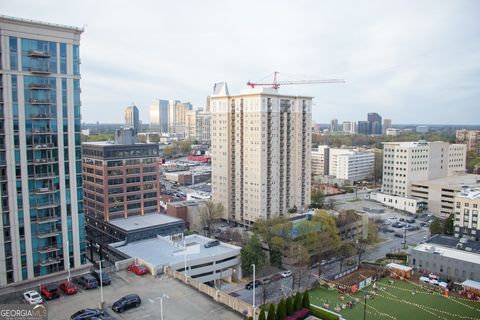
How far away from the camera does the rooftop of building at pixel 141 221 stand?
32.4 metres

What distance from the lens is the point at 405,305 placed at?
2505cm

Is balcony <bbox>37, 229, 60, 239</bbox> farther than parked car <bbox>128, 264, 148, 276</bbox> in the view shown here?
Yes

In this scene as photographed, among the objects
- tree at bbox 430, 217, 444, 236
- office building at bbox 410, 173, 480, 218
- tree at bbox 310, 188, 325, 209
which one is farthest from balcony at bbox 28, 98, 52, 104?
office building at bbox 410, 173, 480, 218

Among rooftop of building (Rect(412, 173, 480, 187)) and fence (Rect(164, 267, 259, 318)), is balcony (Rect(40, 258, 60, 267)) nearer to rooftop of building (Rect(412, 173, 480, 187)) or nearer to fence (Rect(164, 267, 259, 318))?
fence (Rect(164, 267, 259, 318))

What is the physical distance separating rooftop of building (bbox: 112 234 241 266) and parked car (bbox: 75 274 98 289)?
7.70 meters

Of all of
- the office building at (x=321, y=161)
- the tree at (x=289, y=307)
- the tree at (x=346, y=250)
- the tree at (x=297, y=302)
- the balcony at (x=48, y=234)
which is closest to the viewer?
the tree at (x=289, y=307)

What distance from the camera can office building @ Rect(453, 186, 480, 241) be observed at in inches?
1378

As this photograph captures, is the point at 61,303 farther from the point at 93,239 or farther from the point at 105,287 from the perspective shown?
the point at 93,239

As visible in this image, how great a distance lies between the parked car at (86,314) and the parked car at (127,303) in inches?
25.8

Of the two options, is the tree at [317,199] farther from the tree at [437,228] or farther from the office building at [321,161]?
the office building at [321,161]

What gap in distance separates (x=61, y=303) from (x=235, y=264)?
15423 millimetres

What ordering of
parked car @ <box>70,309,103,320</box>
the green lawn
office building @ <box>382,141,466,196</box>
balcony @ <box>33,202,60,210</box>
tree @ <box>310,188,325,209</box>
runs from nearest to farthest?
parked car @ <box>70,309,103,320</box>
balcony @ <box>33,202,60,210</box>
the green lawn
tree @ <box>310,188,325,209</box>
office building @ <box>382,141,466,196</box>

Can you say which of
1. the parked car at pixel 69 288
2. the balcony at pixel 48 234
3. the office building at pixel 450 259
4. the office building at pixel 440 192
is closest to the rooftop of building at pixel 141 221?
the balcony at pixel 48 234

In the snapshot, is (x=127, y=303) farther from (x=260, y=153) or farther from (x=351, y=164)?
(x=351, y=164)
